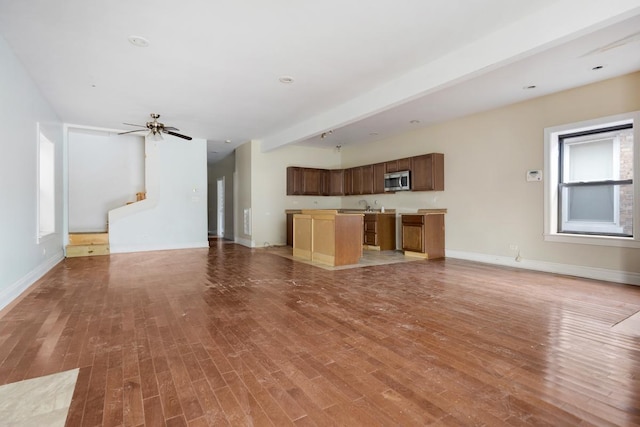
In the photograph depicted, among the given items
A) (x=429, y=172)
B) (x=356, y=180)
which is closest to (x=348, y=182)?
(x=356, y=180)

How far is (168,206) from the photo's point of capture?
8.31 metres

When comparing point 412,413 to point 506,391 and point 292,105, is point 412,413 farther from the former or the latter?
point 292,105

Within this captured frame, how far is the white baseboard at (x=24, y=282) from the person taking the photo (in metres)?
3.49

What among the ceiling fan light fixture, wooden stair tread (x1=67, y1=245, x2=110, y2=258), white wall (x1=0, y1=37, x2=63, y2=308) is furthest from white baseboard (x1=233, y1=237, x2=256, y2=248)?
white wall (x1=0, y1=37, x2=63, y2=308)

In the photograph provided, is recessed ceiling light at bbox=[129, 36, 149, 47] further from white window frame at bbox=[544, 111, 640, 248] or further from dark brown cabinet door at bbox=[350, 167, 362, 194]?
dark brown cabinet door at bbox=[350, 167, 362, 194]

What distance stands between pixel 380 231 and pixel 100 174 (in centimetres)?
762

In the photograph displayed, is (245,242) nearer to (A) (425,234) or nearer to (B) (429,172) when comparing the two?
(A) (425,234)

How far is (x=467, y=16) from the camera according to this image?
10.2 feet

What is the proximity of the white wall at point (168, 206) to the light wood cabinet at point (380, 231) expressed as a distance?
446 cm

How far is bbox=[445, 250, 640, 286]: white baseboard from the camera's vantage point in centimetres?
448

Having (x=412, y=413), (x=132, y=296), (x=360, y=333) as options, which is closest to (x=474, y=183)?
(x=360, y=333)

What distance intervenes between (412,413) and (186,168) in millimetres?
8277

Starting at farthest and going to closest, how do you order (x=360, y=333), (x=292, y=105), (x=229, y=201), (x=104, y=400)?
(x=229, y=201), (x=292, y=105), (x=360, y=333), (x=104, y=400)

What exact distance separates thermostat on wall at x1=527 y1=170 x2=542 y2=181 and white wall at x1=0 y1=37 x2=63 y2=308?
7.38 metres
